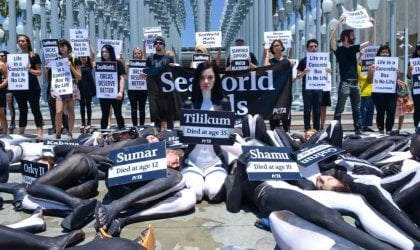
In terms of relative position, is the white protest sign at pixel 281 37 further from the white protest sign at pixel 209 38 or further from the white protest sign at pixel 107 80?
the white protest sign at pixel 107 80

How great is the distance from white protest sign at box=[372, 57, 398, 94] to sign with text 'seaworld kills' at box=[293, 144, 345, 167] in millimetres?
4597

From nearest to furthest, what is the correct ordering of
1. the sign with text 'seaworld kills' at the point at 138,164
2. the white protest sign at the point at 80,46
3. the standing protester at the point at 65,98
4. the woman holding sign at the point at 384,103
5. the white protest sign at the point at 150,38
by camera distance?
the sign with text 'seaworld kills' at the point at 138,164 → the standing protester at the point at 65,98 → the woman holding sign at the point at 384,103 → the white protest sign at the point at 80,46 → the white protest sign at the point at 150,38

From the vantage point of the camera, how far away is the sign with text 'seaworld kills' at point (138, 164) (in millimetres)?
4832

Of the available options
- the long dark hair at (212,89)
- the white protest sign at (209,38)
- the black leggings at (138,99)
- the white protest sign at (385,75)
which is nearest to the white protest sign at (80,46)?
the black leggings at (138,99)

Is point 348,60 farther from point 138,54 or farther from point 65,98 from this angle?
point 65,98

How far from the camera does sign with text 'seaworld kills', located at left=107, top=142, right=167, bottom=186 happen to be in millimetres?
4832

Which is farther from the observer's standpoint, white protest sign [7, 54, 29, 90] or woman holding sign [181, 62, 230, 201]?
white protest sign [7, 54, 29, 90]

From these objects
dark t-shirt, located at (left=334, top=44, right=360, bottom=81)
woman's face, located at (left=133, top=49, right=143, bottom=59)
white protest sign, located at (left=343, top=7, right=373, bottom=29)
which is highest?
white protest sign, located at (left=343, top=7, right=373, bottom=29)

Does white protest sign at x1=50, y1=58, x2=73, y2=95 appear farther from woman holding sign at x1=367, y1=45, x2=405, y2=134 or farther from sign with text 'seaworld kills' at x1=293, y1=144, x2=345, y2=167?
woman holding sign at x1=367, y1=45, x2=405, y2=134

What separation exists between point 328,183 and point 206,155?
1.55 metres

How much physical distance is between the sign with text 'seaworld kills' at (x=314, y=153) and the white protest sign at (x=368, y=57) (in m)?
5.48

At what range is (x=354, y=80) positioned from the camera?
9617 mm

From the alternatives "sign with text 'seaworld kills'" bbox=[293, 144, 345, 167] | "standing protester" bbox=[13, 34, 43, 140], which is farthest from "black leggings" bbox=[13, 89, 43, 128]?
"sign with text 'seaworld kills'" bbox=[293, 144, 345, 167]

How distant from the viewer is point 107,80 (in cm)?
951
